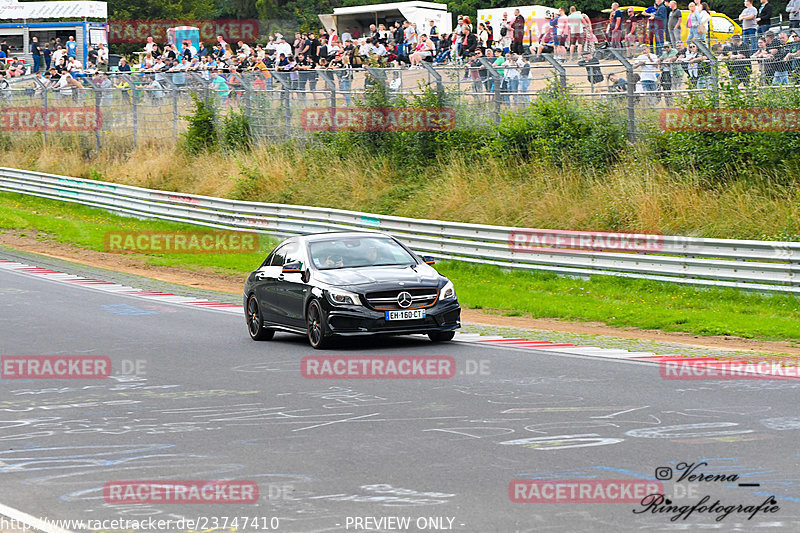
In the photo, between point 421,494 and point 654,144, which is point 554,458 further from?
point 654,144

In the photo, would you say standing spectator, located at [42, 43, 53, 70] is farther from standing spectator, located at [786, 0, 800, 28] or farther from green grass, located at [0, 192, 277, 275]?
standing spectator, located at [786, 0, 800, 28]

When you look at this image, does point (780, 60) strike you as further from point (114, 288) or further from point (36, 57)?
point (36, 57)

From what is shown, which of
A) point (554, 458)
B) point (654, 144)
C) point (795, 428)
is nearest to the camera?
point (554, 458)

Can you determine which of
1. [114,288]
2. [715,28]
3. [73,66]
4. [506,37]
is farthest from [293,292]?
[73,66]

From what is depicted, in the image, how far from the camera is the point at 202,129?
36.1 m

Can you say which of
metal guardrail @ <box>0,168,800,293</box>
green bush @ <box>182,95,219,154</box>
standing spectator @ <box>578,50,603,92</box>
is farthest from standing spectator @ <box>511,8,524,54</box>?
green bush @ <box>182,95,219,154</box>

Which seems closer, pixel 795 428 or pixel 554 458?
pixel 554 458

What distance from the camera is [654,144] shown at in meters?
23.6

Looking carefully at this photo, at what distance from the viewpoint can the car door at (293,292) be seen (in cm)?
1502

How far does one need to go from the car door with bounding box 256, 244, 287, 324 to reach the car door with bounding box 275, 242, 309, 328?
11 centimetres

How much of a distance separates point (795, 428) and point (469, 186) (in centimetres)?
1795

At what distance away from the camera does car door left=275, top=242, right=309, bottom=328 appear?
1502cm

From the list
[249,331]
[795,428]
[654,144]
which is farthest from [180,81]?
[795,428]

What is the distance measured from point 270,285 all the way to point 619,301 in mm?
6341
